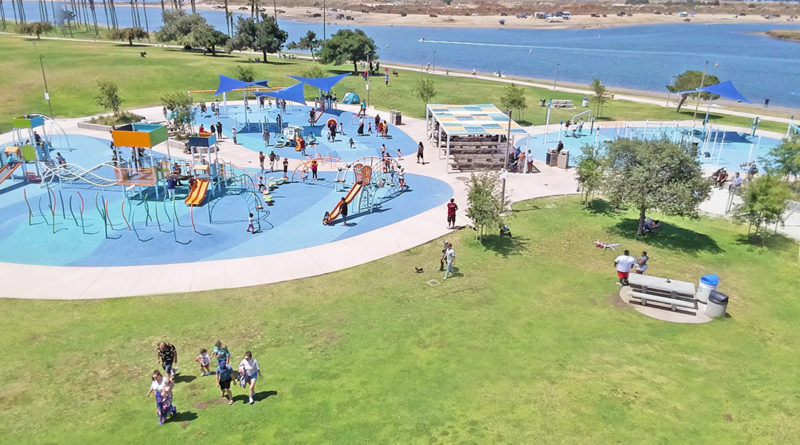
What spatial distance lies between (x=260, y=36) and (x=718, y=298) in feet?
256

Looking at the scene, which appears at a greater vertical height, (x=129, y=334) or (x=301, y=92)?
(x=301, y=92)

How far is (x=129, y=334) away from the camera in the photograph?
17438mm

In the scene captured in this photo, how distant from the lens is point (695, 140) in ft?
148

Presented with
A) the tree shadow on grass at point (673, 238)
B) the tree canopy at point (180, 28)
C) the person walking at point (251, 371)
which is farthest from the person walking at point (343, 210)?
the tree canopy at point (180, 28)

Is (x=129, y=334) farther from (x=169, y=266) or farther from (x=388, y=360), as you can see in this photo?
(x=388, y=360)

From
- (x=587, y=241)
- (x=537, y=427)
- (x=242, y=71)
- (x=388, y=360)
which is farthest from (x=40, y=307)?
(x=242, y=71)

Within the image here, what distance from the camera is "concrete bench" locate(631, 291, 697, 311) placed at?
63.2 feet

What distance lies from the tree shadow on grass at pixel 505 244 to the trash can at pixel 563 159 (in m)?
14.3

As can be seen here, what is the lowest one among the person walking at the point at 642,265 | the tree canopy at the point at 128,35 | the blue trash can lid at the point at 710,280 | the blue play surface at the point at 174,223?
the blue play surface at the point at 174,223

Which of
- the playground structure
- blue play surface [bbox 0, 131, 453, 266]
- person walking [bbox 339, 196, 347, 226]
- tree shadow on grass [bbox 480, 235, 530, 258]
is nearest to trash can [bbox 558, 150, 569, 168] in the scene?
blue play surface [bbox 0, 131, 453, 266]

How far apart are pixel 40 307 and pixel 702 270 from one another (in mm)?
26279

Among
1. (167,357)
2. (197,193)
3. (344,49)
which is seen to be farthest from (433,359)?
(344,49)

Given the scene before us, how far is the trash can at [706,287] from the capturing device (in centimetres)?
1952

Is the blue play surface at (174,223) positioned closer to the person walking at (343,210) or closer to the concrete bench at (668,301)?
the person walking at (343,210)
